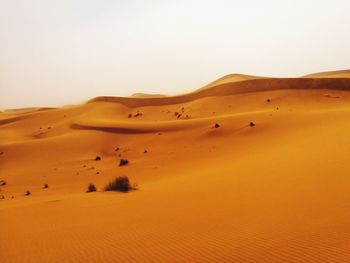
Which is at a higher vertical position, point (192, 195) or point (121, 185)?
point (192, 195)

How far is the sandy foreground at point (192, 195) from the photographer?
575 cm

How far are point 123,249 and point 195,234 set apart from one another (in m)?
1.27

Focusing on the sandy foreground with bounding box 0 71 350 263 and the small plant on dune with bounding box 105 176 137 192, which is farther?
the small plant on dune with bounding box 105 176 137 192

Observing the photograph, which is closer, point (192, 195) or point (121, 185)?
point (192, 195)

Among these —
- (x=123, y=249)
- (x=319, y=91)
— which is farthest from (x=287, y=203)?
(x=319, y=91)

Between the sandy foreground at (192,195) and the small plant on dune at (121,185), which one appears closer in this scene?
the sandy foreground at (192,195)

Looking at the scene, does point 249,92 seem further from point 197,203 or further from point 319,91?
point 197,203

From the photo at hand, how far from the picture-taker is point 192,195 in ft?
33.0

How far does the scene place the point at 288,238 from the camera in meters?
5.64

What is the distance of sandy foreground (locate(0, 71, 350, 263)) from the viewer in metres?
5.75

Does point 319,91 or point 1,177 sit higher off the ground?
point 319,91

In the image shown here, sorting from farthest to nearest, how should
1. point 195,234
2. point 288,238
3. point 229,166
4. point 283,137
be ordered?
point 283,137, point 229,166, point 195,234, point 288,238

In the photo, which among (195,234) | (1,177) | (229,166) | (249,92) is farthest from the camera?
(249,92)

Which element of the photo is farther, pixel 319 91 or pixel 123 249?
pixel 319 91
